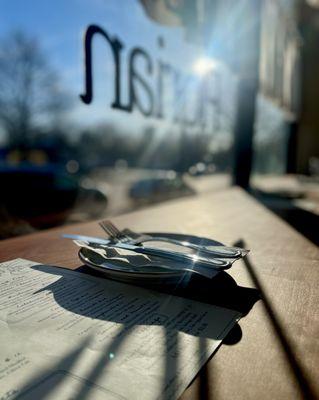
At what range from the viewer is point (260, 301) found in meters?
0.42

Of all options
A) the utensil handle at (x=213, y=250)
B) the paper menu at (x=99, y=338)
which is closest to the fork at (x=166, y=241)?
the utensil handle at (x=213, y=250)

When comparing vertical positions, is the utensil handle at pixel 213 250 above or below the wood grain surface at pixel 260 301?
above

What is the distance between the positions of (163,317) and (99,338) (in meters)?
0.08

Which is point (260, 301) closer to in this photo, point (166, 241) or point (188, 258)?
point (188, 258)

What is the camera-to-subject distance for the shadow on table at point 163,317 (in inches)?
9.9

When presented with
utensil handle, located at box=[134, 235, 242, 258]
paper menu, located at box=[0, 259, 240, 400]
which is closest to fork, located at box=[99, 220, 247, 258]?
utensil handle, located at box=[134, 235, 242, 258]

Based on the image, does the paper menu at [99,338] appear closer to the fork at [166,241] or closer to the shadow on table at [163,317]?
the shadow on table at [163,317]

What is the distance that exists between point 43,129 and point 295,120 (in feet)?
12.5

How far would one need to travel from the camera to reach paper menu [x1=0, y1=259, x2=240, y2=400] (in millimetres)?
245

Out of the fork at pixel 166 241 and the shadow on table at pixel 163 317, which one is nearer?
the shadow on table at pixel 163 317

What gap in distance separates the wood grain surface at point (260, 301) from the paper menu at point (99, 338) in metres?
0.02

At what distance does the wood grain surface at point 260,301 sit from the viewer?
Answer: 0.26m

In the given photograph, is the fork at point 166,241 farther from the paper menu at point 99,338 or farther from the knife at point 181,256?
the paper menu at point 99,338

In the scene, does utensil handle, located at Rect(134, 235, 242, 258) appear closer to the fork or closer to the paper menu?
the fork
